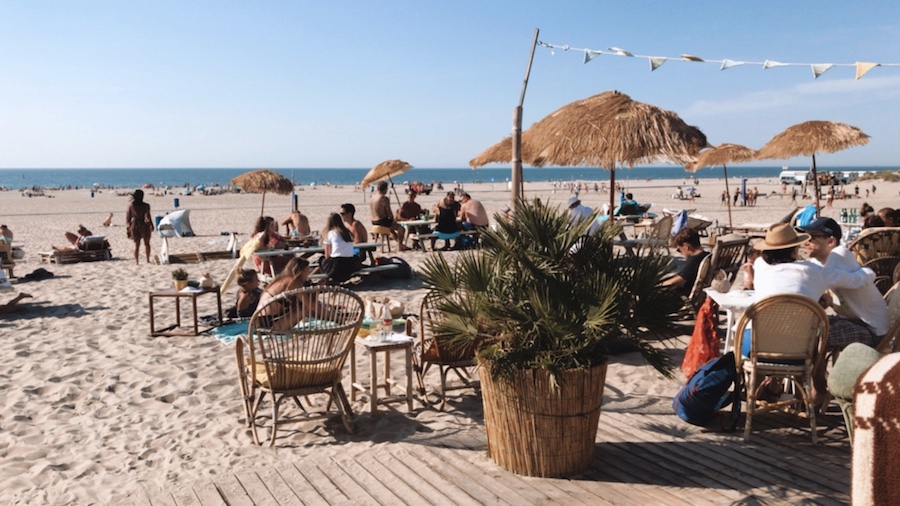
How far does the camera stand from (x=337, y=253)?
8.69 m

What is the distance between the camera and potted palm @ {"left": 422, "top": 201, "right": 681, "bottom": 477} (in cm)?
319

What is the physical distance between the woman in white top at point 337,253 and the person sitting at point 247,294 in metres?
1.35

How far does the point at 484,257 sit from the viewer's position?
3.46m

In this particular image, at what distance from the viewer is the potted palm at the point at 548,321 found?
3191 mm

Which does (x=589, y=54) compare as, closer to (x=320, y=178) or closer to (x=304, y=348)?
(x=304, y=348)

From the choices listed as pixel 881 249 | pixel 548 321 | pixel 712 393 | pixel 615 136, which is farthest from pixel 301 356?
pixel 881 249

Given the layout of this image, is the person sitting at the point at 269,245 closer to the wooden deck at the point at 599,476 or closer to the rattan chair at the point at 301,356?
the rattan chair at the point at 301,356

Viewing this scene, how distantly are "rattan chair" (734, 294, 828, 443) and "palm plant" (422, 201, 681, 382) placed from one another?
30.8 inches

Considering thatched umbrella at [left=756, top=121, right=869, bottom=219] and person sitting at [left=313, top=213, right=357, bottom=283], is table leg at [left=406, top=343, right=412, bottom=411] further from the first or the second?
thatched umbrella at [left=756, top=121, right=869, bottom=219]

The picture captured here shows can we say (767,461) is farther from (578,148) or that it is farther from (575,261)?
(578,148)

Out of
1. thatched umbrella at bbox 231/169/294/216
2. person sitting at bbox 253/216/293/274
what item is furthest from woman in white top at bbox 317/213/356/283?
thatched umbrella at bbox 231/169/294/216

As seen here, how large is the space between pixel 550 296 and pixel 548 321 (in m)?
0.12

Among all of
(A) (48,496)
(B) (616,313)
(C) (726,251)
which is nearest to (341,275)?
(C) (726,251)

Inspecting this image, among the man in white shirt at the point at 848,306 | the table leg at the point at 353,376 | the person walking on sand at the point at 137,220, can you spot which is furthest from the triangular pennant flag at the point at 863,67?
the person walking on sand at the point at 137,220
